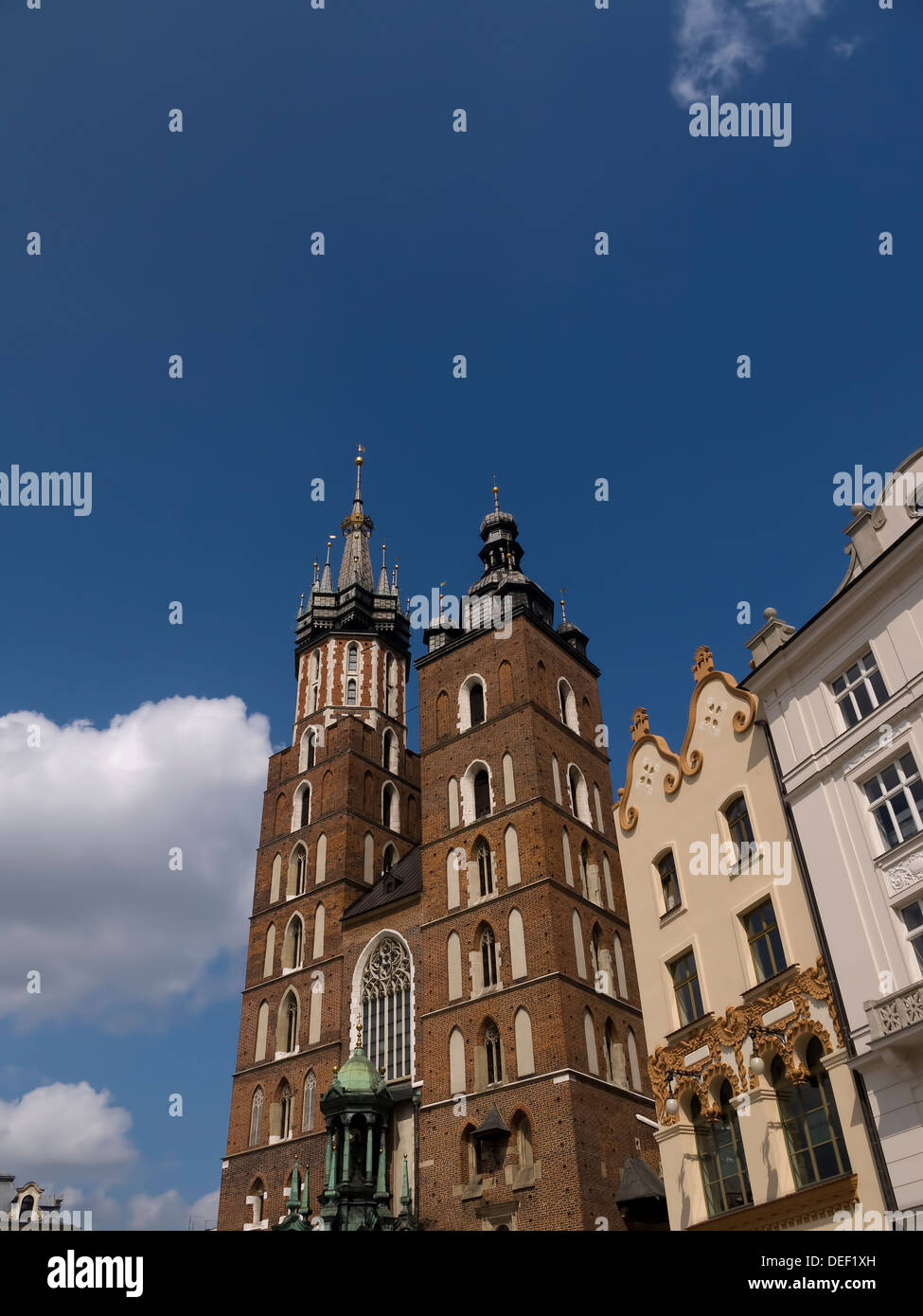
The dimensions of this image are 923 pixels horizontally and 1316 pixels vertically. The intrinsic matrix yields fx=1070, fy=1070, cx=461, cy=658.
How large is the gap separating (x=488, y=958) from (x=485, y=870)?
124 inches

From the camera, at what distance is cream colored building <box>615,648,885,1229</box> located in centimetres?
1661

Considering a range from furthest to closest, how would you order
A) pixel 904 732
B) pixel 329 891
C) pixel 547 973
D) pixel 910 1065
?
1. pixel 329 891
2. pixel 547 973
3. pixel 904 732
4. pixel 910 1065

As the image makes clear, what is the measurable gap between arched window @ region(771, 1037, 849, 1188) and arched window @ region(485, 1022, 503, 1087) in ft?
54.9

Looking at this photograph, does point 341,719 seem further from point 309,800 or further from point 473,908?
point 473,908

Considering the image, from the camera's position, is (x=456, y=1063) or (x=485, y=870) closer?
(x=456, y=1063)

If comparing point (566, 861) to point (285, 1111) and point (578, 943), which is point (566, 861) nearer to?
point (578, 943)

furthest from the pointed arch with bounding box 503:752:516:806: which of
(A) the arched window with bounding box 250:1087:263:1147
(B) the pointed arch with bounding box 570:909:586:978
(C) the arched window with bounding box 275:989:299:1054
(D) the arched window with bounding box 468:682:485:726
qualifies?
(A) the arched window with bounding box 250:1087:263:1147

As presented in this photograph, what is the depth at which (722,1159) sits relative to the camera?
18.6 metres

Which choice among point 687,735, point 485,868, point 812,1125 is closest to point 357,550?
point 485,868

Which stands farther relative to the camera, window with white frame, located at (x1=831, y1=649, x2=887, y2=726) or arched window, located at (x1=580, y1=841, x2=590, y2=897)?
arched window, located at (x1=580, y1=841, x2=590, y2=897)

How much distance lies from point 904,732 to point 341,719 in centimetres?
3359

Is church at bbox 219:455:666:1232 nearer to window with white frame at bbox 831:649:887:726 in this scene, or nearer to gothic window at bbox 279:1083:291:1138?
gothic window at bbox 279:1083:291:1138
